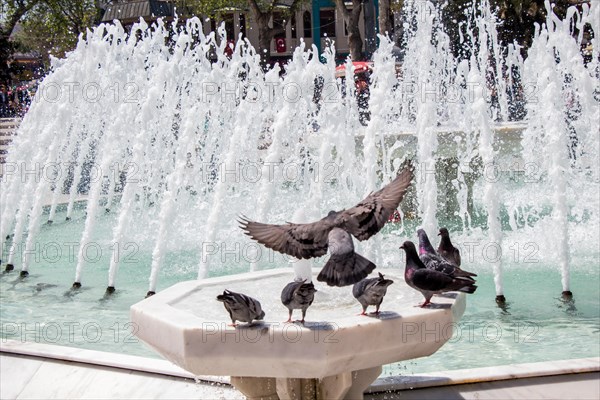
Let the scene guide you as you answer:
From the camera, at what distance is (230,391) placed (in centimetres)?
461

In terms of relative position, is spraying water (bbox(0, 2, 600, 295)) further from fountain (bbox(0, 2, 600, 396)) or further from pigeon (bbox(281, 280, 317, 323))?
pigeon (bbox(281, 280, 317, 323))

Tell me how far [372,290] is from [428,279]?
0.90 ft

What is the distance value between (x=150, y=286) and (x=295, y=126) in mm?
4586

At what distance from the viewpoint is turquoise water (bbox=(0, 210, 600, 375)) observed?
5.60 meters

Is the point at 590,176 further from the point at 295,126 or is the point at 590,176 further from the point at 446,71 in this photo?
the point at 446,71

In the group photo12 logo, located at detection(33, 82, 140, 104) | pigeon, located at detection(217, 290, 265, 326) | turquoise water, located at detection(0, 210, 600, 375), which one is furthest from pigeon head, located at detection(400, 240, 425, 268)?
photo12 logo, located at detection(33, 82, 140, 104)

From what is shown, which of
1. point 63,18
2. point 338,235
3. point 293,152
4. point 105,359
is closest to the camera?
point 338,235

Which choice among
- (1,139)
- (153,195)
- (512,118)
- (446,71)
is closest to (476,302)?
(153,195)

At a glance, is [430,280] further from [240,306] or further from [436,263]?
[240,306]

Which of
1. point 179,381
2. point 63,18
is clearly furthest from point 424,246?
point 63,18

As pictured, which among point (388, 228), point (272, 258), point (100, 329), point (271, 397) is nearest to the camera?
point (271, 397)

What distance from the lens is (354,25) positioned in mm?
24469

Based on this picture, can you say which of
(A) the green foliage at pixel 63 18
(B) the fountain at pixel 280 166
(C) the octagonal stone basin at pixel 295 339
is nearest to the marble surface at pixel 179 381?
(C) the octagonal stone basin at pixel 295 339

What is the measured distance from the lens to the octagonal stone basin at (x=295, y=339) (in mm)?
3322
